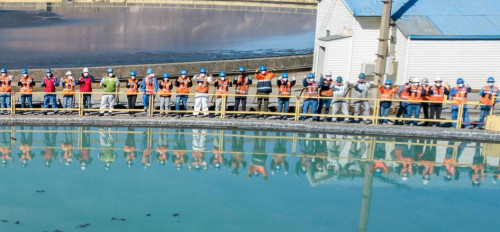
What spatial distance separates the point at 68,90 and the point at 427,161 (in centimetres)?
894

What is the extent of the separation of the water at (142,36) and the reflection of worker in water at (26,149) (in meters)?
17.1

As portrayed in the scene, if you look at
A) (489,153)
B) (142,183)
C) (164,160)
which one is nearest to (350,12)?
(489,153)

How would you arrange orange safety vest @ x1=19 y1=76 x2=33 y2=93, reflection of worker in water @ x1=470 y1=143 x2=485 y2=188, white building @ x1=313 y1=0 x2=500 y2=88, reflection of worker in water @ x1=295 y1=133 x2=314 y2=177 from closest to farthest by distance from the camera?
→ reflection of worker in water @ x1=470 y1=143 x2=485 y2=188
reflection of worker in water @ x1=295 y1=133 x2=314 y2=177
orange safety vest @ x1=19 y1=76 x2=33 y2=93
white building @ x1=313 y1=0 x2=500 y2=88

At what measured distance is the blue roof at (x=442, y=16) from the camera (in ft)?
72.8

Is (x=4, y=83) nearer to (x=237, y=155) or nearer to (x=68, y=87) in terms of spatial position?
(x=68, y=87)

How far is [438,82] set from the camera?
1769 centimetres

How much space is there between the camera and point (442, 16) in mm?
23000

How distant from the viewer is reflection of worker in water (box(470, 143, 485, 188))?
14819mm

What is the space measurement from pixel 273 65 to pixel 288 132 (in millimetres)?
12451

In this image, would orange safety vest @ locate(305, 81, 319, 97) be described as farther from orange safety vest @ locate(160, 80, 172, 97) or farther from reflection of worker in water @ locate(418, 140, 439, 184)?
orange safety vest @ locate(160, 80, 172, 97)

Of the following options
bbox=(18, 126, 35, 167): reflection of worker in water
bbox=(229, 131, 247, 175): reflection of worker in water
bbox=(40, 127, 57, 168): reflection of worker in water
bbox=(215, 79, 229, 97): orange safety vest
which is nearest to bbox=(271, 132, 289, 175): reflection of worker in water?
bbox=(229, 131, 247, 175): reflection of worker in water

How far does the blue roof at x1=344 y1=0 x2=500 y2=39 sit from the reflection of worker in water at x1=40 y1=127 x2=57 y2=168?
10649mm

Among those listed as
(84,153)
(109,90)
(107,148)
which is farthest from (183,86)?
(84,153)

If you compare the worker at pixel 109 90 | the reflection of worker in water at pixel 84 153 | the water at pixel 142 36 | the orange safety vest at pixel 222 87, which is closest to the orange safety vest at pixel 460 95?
the orange safety vest at pixel 222 87
